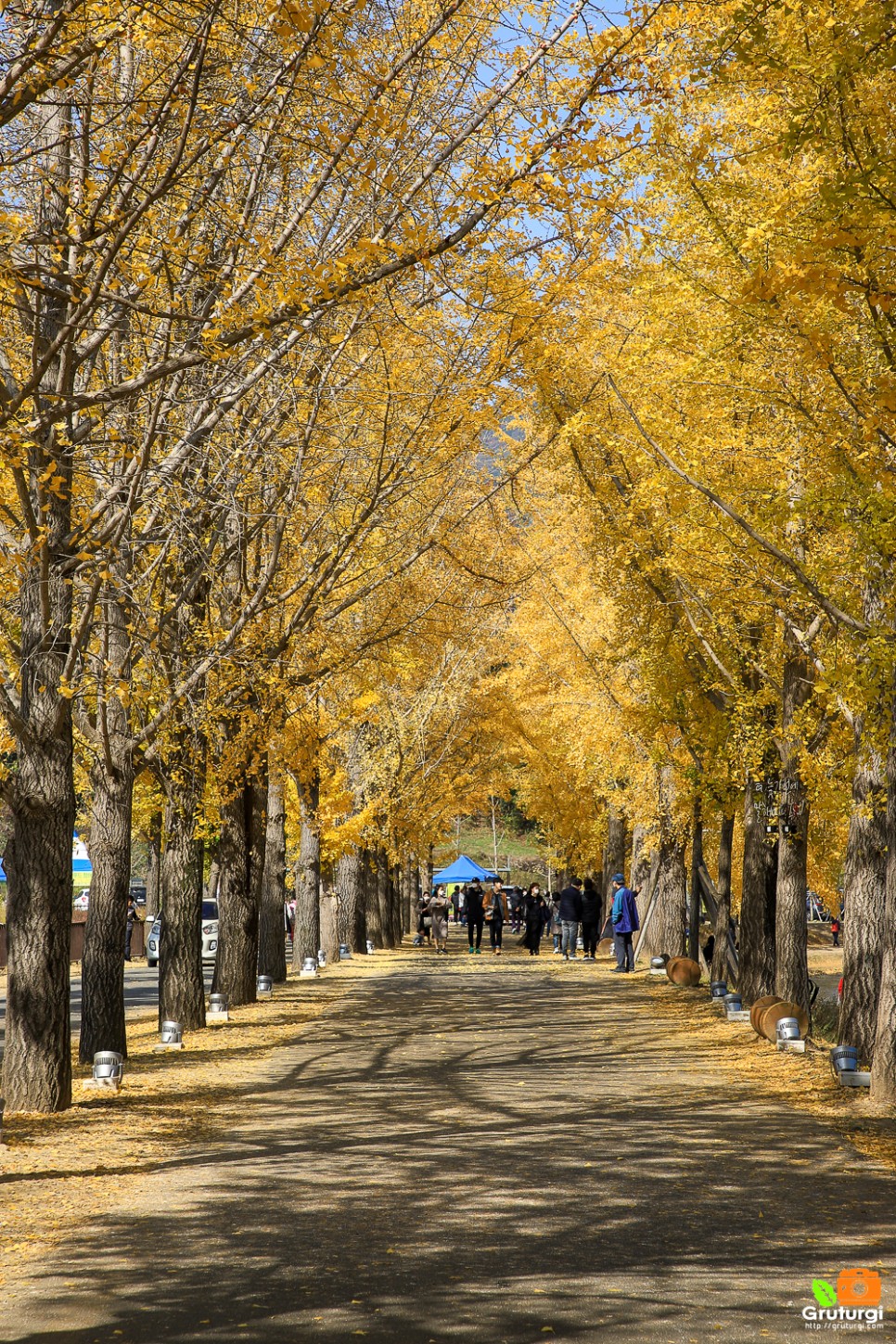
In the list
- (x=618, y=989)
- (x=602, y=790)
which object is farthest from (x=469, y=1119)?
(x=602, y=790)

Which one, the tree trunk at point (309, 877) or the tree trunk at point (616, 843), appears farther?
the tree trunk at point (616, 843)

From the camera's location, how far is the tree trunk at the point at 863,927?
12227mm

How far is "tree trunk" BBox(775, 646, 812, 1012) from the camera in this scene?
47.7ft

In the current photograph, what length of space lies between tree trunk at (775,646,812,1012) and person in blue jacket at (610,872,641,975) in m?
10.7

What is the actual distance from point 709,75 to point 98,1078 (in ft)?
27.9

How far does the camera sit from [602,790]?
27.9 meters

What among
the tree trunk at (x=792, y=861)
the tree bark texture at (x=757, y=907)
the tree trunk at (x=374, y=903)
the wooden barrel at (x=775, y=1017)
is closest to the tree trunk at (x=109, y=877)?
the wooden barrel at (x=775, y=1017)

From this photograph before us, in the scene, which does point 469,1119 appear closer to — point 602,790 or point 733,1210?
point 733,1210

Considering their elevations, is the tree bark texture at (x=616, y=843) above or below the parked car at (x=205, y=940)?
above

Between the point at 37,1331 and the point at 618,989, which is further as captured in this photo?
the point at 618,989

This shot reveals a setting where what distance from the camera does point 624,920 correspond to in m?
25.7

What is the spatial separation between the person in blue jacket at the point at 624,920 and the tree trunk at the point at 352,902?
7101mm

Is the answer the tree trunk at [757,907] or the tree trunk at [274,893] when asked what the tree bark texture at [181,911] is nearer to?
the tree trunk at [757,907]

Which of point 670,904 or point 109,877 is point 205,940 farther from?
point 109,877
